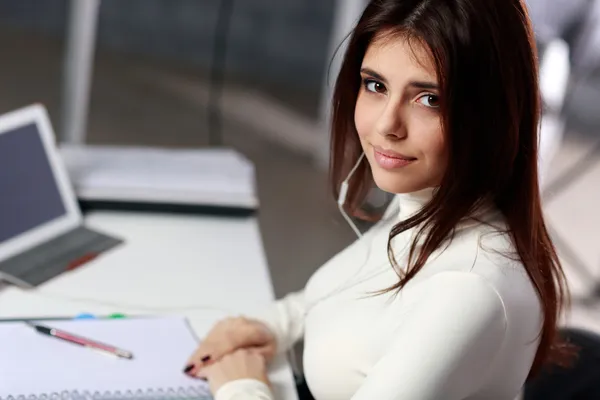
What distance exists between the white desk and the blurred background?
1120 millimetres

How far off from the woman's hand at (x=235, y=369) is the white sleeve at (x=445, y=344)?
0.21 m

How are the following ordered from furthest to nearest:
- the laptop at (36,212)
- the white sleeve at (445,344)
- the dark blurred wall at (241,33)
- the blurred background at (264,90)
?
the dark blurred wall at (241,33) → the blurred background at (264,90) → the laptop at (36,212) → the white sleeve at (445,344)

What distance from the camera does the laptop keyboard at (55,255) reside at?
4.37 ft

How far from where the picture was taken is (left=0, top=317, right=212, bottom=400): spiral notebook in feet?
3.43

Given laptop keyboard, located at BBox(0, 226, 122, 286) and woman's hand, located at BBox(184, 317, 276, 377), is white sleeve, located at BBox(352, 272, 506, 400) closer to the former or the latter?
woman's hand, located at BBox(184, 317, 276, 377)

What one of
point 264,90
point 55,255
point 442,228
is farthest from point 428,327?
point 264,90

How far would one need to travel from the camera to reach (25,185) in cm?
143

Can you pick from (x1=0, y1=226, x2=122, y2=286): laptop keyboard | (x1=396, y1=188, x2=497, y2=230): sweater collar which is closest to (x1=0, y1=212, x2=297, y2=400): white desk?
(x1=0, y1=226, x2=122, y2=286): laptop keyboard

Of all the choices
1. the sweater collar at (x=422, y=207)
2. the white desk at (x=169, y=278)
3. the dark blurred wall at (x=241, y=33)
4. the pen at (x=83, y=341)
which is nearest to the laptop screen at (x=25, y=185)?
the white desk at (x=169, y=278)

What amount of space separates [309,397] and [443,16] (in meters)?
0.59

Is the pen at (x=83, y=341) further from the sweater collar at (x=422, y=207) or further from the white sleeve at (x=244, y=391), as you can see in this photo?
the sweater collar at (x=422, y=207)

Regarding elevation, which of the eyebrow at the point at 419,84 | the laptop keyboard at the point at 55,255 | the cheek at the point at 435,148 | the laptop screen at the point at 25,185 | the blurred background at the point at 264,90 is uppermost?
the eyebrow at the point at 419,84

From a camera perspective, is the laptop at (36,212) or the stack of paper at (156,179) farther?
the stack of paper at (156,179)

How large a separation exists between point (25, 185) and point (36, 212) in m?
0.05
